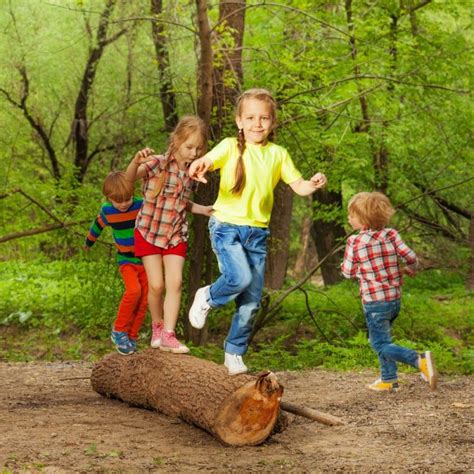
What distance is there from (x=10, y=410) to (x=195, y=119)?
9.11 feet

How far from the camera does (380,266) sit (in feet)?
25.0

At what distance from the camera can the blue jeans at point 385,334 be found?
766 cm

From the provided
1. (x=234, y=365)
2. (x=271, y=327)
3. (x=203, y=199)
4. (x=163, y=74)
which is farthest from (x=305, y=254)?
(x=234, y=365)

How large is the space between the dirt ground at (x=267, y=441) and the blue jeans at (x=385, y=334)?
327mm

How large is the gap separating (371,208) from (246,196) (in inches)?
71.4

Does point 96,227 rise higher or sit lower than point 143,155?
lower

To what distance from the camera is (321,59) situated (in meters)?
10.2

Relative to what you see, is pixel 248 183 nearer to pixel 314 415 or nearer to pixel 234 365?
pixel 234 365

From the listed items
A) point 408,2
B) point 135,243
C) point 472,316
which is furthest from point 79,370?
point 408,2

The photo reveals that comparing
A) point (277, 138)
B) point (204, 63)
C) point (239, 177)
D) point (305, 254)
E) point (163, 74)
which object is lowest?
point (239, 177)

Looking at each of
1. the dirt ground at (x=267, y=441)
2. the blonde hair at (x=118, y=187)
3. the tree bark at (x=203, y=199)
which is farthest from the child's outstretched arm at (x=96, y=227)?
the tree bark at (x=203, y=199)

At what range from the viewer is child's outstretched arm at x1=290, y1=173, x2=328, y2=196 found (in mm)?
5992

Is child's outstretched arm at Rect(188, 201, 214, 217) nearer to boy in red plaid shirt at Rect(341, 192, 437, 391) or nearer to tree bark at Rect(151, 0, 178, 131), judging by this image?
boy in red plaid shirt at Rect(341, 192, 437, 391)

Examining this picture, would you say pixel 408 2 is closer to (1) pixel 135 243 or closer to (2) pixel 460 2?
(2) pixel 460 2
